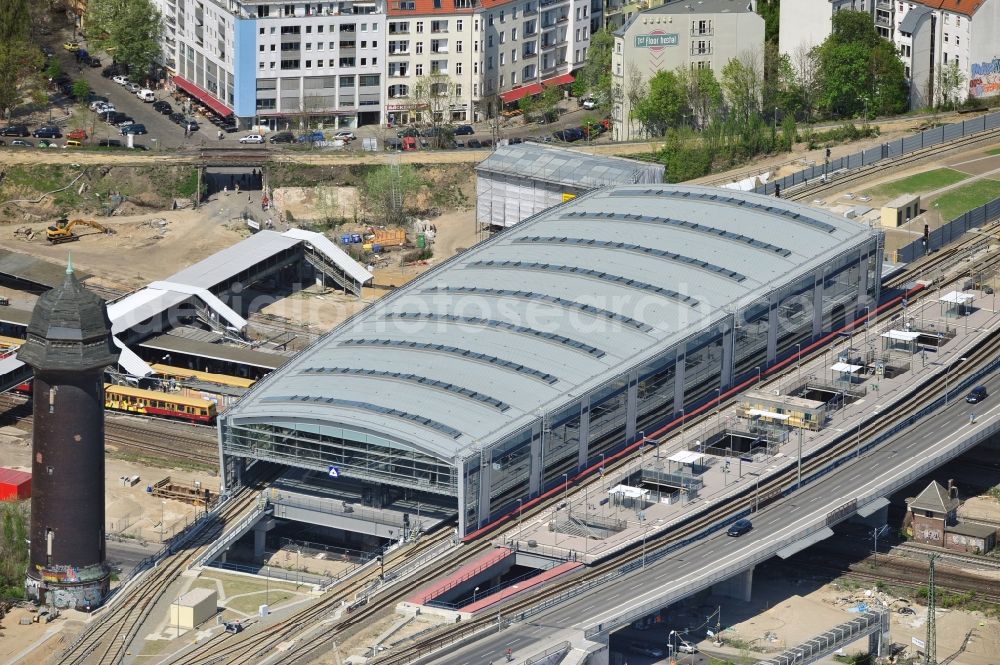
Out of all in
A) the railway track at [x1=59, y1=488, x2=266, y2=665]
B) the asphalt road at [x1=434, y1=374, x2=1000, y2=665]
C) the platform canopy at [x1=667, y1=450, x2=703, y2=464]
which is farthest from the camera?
the platform canopy at [x1=667, y1=450, x2=703, y2=464]

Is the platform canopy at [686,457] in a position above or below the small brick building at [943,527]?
above

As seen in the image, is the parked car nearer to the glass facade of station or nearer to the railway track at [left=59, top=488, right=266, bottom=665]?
the glass facade of station

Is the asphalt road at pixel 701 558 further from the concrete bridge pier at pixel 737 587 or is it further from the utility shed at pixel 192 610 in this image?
the utility shed at pixel 192 610

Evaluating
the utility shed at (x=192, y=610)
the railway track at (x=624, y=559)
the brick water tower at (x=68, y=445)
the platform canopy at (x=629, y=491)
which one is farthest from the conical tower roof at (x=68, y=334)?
the platform canopy at (x=629, y=491)

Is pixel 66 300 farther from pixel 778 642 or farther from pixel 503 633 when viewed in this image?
pixel 778 642

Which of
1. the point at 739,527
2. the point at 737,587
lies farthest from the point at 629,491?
the point at 737,587

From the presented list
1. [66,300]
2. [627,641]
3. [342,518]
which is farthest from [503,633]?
[66,300]

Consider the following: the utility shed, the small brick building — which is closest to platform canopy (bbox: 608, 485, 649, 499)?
the small brick building
